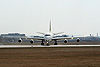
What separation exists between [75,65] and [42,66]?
3.04 metres

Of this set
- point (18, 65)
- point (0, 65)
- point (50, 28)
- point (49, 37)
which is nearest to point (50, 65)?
point (18, 65)

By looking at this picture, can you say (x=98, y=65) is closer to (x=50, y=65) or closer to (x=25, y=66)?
(x=50, y=65)

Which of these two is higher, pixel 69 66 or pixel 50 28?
pixel 50 28

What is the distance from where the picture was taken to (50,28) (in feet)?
328

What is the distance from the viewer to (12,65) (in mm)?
26594

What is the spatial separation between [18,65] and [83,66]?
584 cm

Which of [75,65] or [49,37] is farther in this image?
[49,37]

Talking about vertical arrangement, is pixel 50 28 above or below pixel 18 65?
above

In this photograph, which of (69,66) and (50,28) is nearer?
(69,66)

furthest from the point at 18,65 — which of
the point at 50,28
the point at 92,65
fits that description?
the point at 50,28

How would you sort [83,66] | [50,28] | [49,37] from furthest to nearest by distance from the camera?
[50,28], [49,37], [83,66]

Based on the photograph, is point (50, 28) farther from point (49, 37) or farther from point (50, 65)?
point (50, 65)

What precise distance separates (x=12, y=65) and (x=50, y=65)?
3441 mm

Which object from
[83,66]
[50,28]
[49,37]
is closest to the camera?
[83,66]
